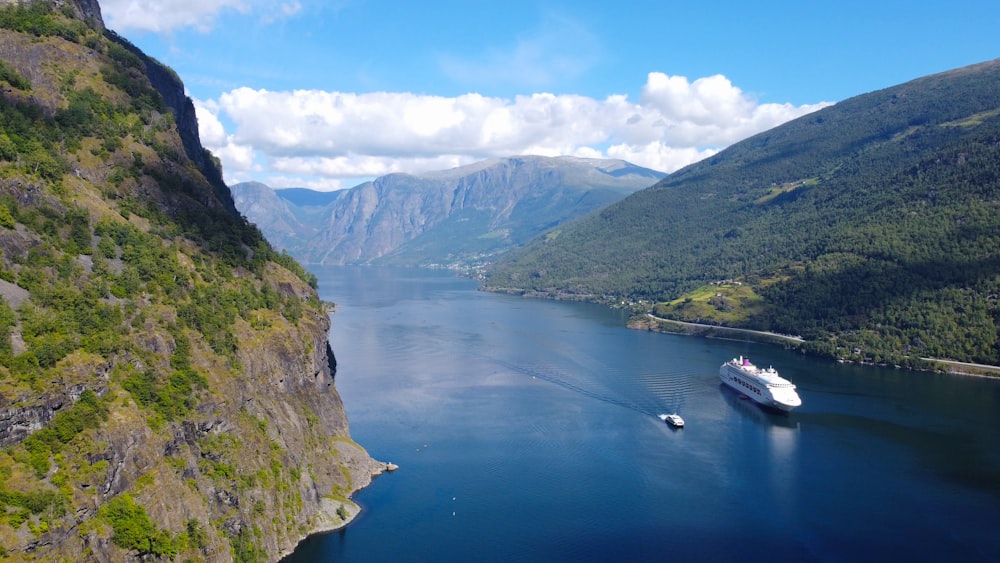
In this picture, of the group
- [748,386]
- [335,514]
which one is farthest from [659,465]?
[748,386]

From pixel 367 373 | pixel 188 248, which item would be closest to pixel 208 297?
pixel 188 248

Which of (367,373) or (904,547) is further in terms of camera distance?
(367,373)

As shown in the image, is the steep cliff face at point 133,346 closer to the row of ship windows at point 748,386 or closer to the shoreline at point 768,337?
the row of ship windows at point 748,386

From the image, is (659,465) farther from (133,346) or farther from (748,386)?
(133,346)

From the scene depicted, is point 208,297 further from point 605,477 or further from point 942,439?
point 942,439

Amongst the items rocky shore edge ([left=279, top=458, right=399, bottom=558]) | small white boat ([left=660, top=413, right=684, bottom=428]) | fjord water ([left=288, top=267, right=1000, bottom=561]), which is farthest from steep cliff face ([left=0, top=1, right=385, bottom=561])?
small white boat ([left=660, top=413, right=684, bottom=428])

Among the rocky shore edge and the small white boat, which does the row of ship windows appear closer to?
the small white boat

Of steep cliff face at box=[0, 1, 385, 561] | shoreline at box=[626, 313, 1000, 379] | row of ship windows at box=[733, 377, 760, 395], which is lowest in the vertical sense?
row of ship windows at box=[733, 377, 760, 395]
